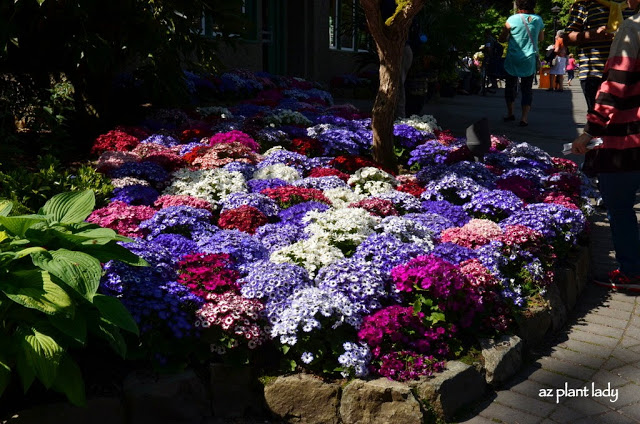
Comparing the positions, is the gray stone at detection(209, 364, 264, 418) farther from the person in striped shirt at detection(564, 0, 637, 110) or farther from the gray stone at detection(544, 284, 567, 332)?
the person in striped shirt at detection(564, 0, 637, 110)

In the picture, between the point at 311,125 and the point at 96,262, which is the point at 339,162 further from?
the point at 96,262

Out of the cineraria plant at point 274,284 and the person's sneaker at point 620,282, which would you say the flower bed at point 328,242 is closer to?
the cineraria plant at point 274,284

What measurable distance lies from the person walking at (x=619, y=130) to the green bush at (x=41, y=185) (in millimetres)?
3815

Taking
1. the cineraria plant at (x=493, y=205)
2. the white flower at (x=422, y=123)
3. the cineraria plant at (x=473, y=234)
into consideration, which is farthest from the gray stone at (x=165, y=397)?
the white flower at (x=422, y=123)

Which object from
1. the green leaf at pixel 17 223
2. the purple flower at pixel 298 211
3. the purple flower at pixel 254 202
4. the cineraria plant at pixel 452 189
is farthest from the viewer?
the cineraria plant at pixel 452 189

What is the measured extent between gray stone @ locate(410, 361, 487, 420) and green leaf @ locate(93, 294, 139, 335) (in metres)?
1.42

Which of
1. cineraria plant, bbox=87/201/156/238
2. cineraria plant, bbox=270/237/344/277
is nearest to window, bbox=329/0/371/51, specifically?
cineraria plant, bbox=87/201/156/238

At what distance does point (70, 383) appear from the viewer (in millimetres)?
3211

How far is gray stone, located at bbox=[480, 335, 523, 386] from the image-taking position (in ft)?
13.2

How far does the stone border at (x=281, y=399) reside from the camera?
11.5 ft

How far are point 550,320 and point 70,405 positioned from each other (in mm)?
3053

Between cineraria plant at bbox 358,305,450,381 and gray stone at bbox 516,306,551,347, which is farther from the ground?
cineraria plant at bbox 358,305,450,381

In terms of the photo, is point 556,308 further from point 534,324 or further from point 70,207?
point 70,207

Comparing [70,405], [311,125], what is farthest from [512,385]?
[311,125]
